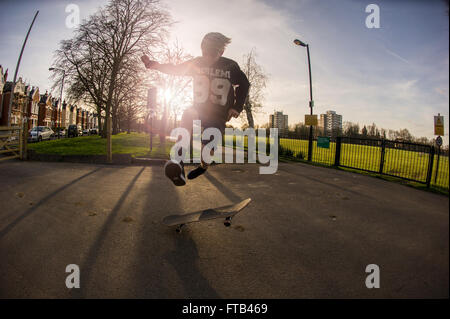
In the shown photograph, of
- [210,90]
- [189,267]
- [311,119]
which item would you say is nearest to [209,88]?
[210,90]

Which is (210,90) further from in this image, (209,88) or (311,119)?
(311,119)

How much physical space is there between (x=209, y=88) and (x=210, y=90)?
27 mm

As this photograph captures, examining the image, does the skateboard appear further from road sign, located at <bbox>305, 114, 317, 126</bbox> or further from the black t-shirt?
road sign, located at <bbox>305, 114, 317, 126</bbox>

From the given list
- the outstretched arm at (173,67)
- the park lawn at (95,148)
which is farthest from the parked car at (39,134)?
the outstretched arm at (173,67)

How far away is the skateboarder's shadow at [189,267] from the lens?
6.60 ft

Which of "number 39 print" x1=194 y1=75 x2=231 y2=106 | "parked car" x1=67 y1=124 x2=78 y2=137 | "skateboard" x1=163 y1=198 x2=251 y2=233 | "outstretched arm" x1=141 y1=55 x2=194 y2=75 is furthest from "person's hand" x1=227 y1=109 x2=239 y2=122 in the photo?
"parked car" x1=67 y1=124 x2=78 y2=137

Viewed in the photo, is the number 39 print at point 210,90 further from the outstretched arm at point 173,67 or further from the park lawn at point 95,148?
the park lawn at point 95,148

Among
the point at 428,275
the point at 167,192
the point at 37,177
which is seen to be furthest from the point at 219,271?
the point at 37,177

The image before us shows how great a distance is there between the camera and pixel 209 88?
2977 mm

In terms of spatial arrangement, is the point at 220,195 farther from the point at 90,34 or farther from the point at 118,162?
the point at 90,34

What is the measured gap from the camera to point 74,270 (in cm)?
220

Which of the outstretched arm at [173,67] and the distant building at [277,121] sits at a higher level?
the distant building at [277,121]

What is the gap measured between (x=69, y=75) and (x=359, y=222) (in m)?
21.5

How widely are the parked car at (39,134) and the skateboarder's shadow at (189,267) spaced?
110 feet
